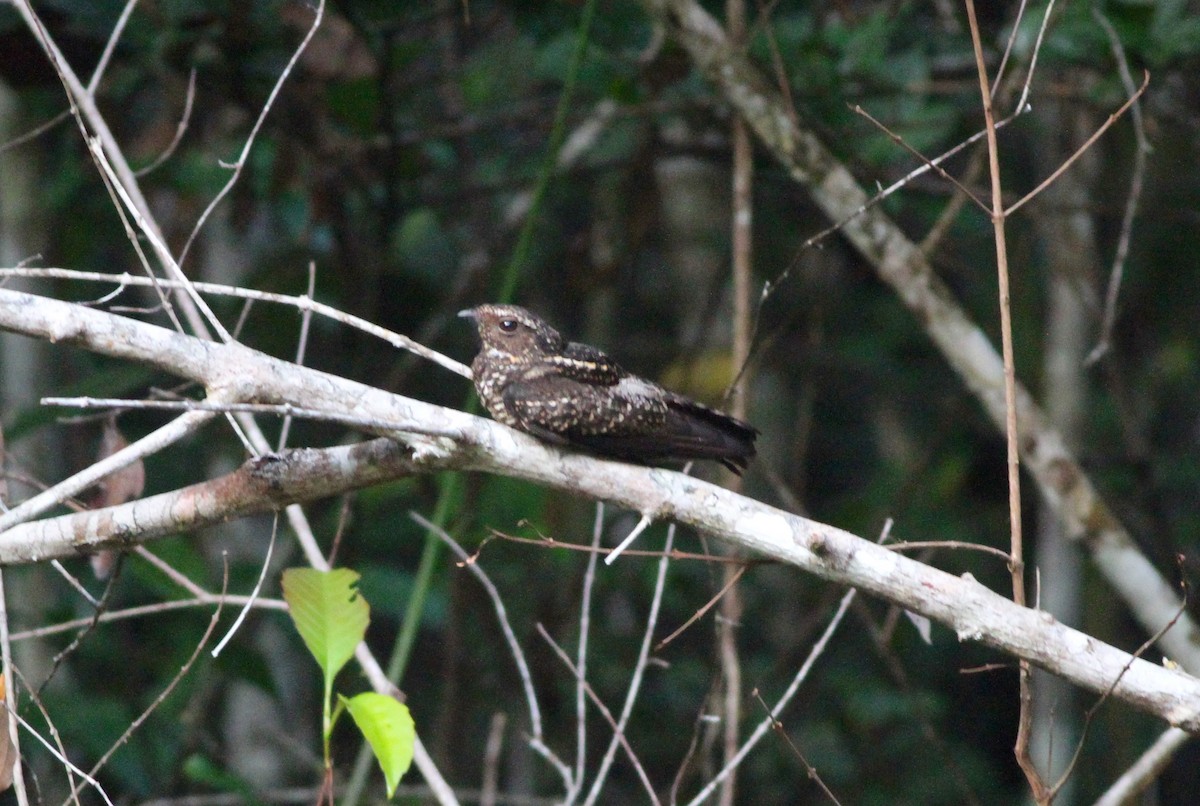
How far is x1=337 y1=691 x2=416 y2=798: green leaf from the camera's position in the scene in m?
1.99

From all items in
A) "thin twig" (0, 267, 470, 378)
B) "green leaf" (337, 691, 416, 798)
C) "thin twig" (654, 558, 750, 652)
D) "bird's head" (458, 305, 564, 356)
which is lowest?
"green leaf" (337, 691, 416, 798)

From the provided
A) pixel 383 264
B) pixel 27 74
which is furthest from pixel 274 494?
pixel 383 264

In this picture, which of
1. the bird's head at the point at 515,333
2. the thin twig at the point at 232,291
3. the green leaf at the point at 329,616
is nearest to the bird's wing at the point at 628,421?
the bird's head at the point at 515,333

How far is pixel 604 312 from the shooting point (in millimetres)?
6207

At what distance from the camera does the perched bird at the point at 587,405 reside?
8.48 ft

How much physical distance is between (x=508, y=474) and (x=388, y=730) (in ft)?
1.65

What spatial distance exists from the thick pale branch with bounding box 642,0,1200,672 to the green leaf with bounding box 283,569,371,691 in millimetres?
2074

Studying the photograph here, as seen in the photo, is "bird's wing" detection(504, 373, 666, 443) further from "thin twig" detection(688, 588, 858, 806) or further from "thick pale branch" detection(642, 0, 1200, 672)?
"thick pale branch" detection(642, 0, 1200, 672)

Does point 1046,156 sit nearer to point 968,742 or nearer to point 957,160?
point 957,160

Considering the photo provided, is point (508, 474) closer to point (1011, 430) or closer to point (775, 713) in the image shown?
point (775, 713)

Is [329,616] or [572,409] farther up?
[572,409]

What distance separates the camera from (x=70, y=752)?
4512mm

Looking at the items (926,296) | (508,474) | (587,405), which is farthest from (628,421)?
(926,296)

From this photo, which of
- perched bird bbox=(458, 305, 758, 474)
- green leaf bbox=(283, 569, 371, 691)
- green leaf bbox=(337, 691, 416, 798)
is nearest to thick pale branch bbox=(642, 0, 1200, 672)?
perched bird bbox=(458, 305, 758, 474)
